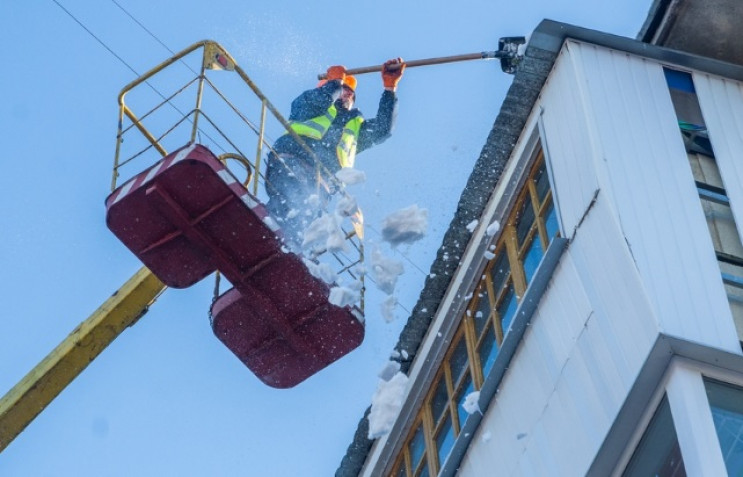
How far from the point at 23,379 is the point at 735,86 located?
7.13 metres

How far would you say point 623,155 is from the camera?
8.23 meters

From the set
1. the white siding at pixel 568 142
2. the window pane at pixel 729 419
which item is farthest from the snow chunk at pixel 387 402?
the window pane at pixel 729 419

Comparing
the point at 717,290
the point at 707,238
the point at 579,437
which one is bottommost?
the point at 579,437

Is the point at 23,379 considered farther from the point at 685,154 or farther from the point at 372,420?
the point at 685,154

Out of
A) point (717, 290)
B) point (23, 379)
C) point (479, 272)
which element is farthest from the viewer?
point (23, 379)

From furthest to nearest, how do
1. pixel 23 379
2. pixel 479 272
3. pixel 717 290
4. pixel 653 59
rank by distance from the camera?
pixel 23 379 → pixel 479 272 → pixel 653 59 → pixel 717 290

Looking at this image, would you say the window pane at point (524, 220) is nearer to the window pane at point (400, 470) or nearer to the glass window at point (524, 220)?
the glass window at point (524, 220)

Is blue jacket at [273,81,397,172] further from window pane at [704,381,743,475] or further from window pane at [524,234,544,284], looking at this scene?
window pane at [704,381,743,475]

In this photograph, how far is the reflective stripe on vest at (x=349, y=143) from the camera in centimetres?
1230

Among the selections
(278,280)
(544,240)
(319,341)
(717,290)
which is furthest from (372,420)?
(717,290)

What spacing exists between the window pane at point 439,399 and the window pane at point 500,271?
1.12 m

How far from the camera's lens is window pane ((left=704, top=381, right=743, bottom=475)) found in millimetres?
6363

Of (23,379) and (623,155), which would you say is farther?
(23,379)

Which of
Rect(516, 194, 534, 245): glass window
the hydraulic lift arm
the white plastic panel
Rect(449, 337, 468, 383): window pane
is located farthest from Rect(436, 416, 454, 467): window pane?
the hydraulic lift arm
